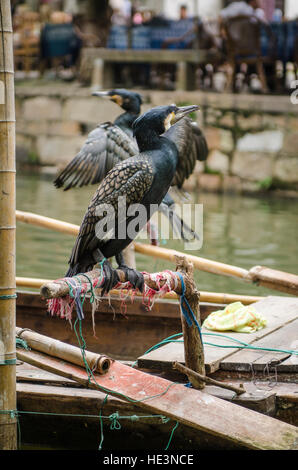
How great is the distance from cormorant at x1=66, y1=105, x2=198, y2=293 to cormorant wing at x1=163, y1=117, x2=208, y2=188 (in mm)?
1833

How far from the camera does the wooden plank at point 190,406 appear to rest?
2645mm

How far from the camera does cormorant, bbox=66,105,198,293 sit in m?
3.04

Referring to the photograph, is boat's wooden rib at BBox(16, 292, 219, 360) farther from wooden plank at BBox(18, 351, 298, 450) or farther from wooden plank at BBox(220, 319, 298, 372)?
wooden plank at BBox(18, 351, 298, 450)

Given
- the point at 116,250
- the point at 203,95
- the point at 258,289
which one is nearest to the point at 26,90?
the point at 203,95

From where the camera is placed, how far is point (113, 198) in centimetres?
305

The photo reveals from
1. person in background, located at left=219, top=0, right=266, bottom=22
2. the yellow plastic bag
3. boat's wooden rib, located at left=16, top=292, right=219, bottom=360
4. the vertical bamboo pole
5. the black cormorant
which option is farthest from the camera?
person in background, located at left=219, top=0, right=266, bottom=22

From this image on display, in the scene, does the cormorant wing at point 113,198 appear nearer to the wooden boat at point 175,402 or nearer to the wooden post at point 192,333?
the wooden post at point 192,333

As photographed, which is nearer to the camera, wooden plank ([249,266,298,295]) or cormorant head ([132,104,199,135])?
cormorant head ([132,104,199,135])

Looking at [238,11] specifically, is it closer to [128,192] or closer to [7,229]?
[128,192]

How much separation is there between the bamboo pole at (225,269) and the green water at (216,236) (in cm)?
201

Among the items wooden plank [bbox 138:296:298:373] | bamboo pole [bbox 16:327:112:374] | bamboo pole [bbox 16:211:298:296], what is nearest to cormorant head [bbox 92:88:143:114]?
bamboo pole [bbox 16:211:298:296]

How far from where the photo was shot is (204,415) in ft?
8.93

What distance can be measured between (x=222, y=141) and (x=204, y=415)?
8.05m
